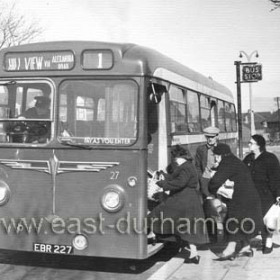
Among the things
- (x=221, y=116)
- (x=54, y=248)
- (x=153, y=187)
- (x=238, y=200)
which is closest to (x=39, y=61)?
(x=153, y=187)

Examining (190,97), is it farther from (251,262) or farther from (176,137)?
(251,262)

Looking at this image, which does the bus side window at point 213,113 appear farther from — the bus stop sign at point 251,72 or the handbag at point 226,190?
the bus stop sign at point 251,72

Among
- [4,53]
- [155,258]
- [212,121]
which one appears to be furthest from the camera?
[212,121]

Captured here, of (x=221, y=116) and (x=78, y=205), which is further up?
(x=221, y=116)

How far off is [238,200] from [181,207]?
0.98 meters

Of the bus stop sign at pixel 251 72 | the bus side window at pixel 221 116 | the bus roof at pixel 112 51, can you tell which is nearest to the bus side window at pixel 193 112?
the bus roof at pixel 112 51

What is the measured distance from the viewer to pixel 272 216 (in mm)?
7906

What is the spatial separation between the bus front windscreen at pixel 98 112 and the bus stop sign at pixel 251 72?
877 inches

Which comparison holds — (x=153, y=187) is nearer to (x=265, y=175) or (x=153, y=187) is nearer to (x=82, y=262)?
(x=82, y=262)

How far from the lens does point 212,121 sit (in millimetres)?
12070

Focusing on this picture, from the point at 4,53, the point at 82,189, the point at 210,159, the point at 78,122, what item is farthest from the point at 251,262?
the point at 4,53

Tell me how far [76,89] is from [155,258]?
3010mm

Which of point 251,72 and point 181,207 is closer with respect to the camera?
point 181,207

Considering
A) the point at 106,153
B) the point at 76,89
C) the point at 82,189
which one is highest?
the point at 76,89
